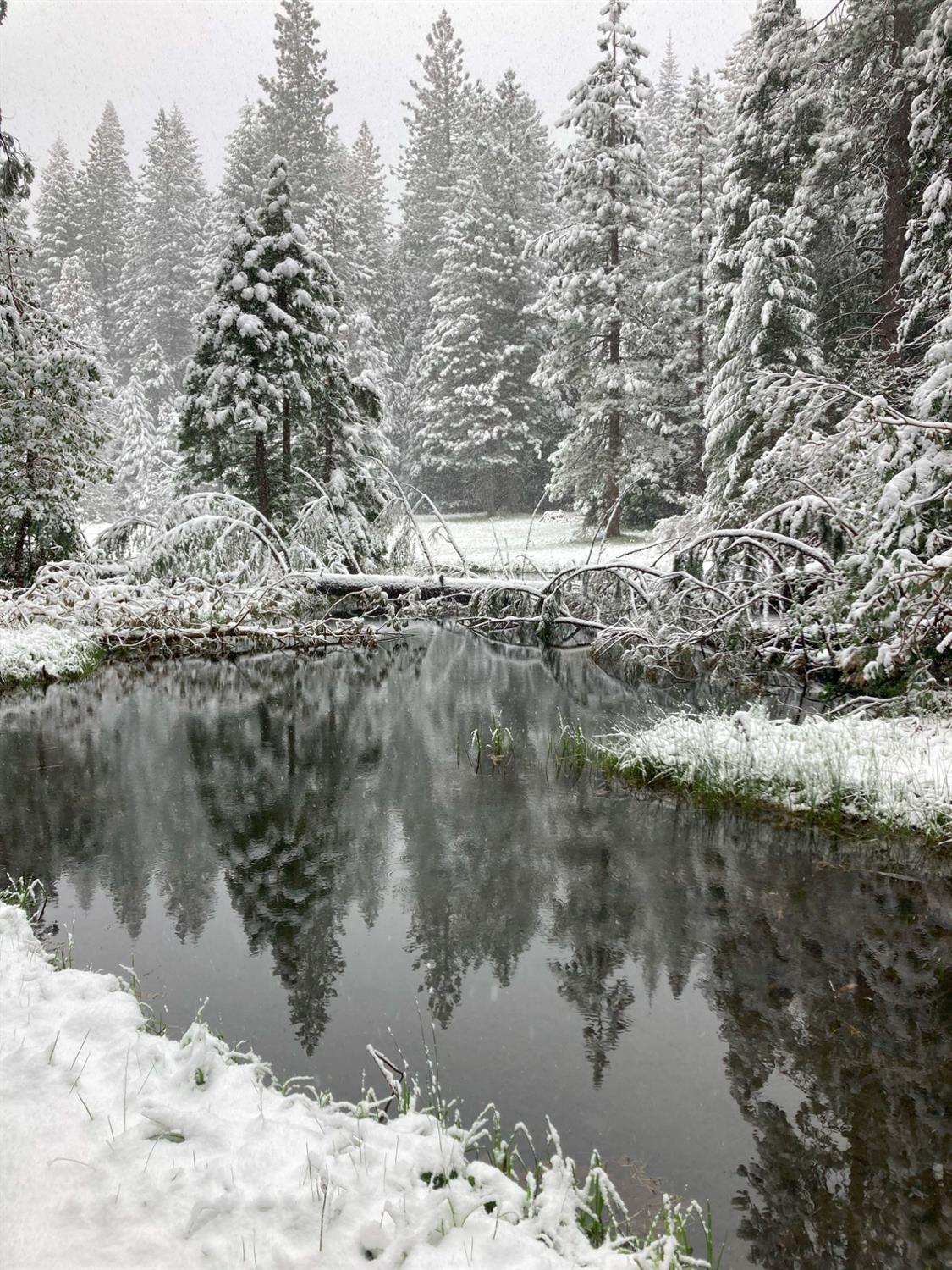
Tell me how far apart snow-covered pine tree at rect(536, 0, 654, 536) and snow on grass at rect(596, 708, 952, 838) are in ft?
70.4

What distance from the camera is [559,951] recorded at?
474 cm

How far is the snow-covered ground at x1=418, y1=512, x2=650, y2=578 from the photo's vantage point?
25.2 metres

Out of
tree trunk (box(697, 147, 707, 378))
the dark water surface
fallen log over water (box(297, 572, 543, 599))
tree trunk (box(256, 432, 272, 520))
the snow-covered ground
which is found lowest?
the dark water surface

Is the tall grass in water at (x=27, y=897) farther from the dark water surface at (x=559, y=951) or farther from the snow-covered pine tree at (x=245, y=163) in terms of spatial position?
the snow-covered pine tree at (x=245, y=163)

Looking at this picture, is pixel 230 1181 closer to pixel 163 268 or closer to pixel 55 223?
pixel 163 268

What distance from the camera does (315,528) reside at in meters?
19.3

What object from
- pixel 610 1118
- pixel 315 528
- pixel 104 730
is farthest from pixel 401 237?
pixel 610 1118

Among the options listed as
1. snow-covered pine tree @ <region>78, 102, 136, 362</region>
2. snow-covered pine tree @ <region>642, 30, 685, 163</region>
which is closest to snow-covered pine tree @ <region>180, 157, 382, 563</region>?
snow-covered pine tree @ <region>642, 30, 685, 163</region>

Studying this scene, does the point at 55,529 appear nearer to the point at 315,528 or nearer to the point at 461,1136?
the point at 315,528

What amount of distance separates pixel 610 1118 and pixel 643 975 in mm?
1212

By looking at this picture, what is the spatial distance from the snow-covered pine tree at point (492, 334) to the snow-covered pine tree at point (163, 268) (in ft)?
46.0

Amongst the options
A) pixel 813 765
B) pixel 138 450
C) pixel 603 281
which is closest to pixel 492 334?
pixel 603 281

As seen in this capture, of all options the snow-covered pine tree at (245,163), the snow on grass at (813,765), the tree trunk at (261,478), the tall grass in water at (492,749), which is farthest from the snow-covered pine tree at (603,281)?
the snow on grass at (813,765)

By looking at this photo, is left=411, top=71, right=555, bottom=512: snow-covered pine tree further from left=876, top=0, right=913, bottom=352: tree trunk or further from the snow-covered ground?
left=876, top=0, right=913, bottom=352: tree trunk
